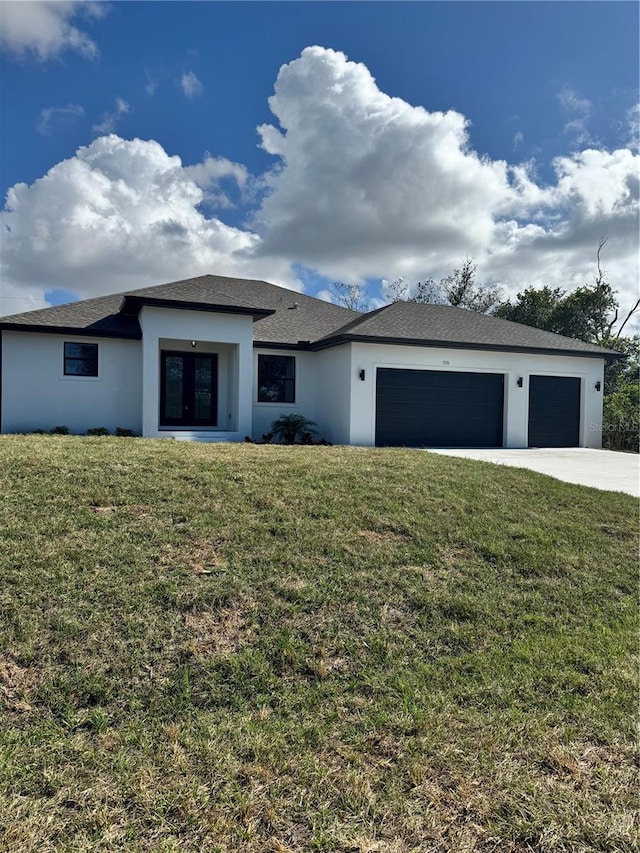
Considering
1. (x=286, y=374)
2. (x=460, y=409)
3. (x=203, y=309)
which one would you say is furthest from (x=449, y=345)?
(x=203, y=309)

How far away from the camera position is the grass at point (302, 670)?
2379 mm

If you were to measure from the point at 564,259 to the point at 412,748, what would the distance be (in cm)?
3987

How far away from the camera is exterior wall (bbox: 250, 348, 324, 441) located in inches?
640

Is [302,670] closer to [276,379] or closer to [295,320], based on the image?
[276,379]

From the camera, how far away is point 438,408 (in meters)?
16.2

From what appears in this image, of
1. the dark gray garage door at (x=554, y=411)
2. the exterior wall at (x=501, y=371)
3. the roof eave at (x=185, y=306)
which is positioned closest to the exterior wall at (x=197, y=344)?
the roof eave at (x=185, y=306)

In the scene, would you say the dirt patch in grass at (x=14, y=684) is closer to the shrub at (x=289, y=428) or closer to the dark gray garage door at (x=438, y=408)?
the shrub at (x=289, y=428)

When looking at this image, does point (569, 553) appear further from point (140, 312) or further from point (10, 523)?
point (140, 312)

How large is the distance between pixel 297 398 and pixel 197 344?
142 inches

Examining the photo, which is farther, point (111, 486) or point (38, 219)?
point (38, 219)

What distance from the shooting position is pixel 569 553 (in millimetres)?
5734

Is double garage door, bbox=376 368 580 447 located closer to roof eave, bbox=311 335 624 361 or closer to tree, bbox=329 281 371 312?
roof eave, bbox=311 335 624 361

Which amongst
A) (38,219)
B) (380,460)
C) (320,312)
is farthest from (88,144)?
(380,460)

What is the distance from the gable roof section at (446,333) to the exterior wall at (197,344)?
2654mm
